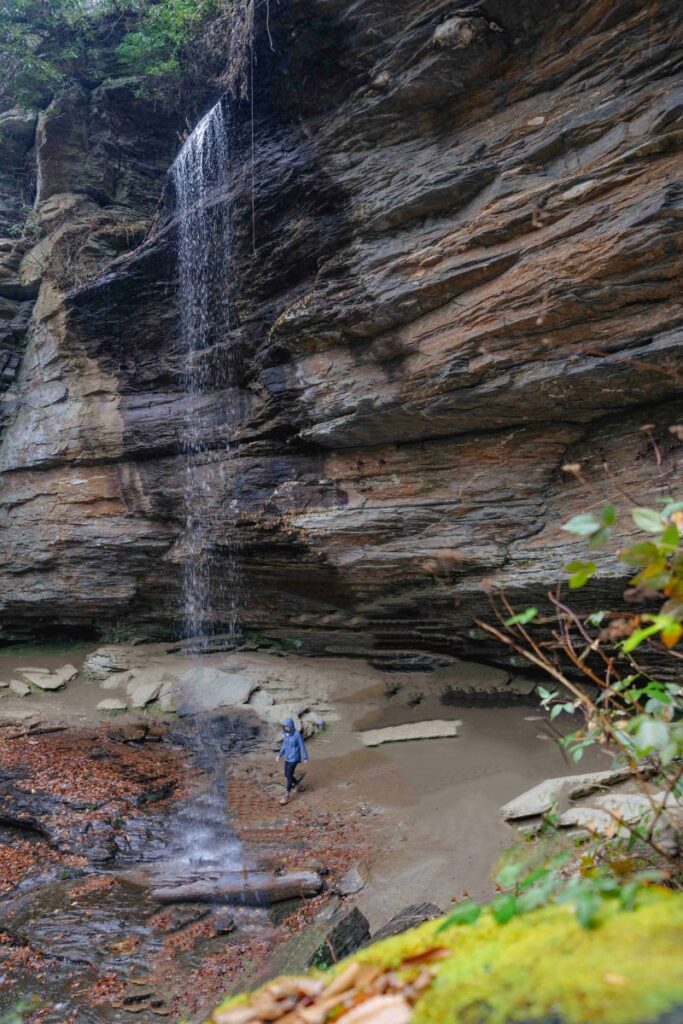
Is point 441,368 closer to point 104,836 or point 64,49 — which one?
point 104,836

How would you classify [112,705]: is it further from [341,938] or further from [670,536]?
[670,536]

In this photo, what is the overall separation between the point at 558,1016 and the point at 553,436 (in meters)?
9.43

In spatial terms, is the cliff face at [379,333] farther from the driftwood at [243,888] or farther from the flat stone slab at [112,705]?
the driftwood at [243,888]

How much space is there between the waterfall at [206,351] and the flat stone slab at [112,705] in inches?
120

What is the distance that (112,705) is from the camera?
1356 centimetres

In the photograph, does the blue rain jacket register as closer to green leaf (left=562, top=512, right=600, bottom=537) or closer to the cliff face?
the cliff face

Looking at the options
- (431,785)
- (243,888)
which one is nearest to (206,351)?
(431,785)

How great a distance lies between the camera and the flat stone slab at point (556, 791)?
6.75 meters

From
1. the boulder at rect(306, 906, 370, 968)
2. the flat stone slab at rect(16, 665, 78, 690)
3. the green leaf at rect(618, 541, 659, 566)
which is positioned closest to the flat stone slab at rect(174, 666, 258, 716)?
the flat stone slab at rect(16, 665, 78, 690)

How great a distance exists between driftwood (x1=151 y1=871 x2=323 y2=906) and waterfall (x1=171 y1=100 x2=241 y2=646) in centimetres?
727

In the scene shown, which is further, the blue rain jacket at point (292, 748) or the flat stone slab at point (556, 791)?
the blue rain jacket at point (292, 748)

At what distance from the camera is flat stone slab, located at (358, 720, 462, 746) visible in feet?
36.1

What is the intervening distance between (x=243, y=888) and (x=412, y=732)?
4.69 metres

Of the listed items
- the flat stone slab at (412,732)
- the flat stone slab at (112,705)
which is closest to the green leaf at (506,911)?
the flat stone slab at (412,732)
